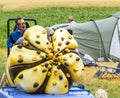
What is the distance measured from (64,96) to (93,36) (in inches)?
578

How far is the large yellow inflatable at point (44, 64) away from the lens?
7812 mm

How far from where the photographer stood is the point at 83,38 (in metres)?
22.5

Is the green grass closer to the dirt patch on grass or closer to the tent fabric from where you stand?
the dirt patch on grass

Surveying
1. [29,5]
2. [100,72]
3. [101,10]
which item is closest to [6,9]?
[29,5]

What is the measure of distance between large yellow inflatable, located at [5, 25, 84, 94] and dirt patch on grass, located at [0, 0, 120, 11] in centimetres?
4624

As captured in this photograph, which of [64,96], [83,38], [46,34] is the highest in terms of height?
[46,34]

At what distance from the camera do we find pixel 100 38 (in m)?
22.3

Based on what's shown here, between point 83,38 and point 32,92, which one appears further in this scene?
point 83,38

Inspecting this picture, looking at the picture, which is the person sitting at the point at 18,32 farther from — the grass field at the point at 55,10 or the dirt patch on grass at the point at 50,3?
the dirt patch on grass at the point at 50,3

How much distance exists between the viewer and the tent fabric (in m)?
22.1

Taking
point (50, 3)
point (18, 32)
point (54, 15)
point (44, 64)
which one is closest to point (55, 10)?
point (50, 3)

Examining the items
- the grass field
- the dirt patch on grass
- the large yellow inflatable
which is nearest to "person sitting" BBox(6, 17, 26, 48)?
the large yellow inflatable

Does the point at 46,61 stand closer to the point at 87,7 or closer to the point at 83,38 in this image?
the point at 83,38

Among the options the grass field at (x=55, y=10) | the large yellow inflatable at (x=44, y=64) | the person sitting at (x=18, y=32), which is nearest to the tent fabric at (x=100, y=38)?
the grass field at (x=55, y=10)
